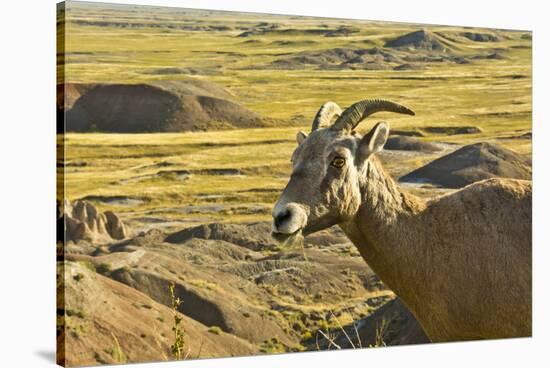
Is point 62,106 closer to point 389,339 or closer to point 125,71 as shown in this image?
point 125,71

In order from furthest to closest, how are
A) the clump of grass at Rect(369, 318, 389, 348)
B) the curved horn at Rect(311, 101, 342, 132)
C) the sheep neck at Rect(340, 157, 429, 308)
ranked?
the clump of grass at Rect(369, 318, 389, 348) < the curved horn at Rect(311, 101, 342, 132) < the sheep neck at Rect(340, 157, 429, 308)

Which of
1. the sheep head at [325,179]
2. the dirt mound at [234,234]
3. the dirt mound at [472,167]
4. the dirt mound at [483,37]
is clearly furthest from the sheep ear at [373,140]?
the dirt mound at [483,37]

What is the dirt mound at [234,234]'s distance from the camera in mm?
12344

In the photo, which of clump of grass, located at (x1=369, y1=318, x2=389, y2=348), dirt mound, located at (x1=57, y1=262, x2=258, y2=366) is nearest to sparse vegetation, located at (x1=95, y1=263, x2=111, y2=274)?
dirt mound, located at (x1=57, y1=262, x2=258, y2=366)

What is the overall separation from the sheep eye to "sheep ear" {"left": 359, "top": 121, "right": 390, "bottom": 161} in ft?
0.73

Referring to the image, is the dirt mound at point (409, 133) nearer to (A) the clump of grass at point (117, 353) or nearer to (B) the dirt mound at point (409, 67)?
(B) the dirt mound at point (409, 67)

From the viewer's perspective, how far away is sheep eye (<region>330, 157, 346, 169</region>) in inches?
392

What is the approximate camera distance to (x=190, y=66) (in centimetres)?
1255

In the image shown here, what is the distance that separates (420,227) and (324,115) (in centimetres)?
144

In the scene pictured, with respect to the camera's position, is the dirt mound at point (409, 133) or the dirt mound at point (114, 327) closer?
the dirt mound at point (114, 327)

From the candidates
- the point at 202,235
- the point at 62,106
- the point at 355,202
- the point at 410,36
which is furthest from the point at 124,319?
the point at 410,36

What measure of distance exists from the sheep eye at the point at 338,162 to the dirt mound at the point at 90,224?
2997 mm

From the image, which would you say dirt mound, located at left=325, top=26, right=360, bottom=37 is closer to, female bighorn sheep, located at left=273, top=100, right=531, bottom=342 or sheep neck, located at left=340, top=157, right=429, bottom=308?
female bighorn sheep, located at left=273, top=100, right=531, bottom=342

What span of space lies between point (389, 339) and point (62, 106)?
489 cm
